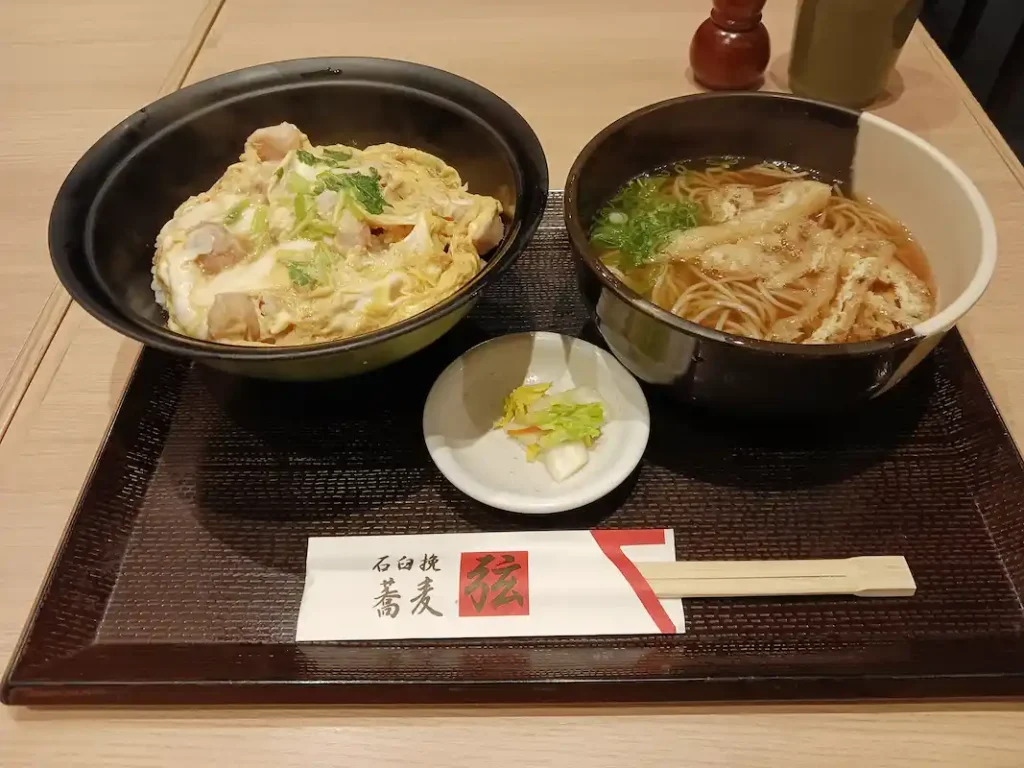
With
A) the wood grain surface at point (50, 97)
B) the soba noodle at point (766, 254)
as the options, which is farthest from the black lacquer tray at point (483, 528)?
the wood grain surface at point (50, 97)

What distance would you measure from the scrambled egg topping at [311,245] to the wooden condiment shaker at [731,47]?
95 cm

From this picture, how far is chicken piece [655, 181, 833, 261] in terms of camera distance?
55.3 inches

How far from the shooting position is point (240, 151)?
149cm

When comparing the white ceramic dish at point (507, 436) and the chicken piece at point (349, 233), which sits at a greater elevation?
the chicken piece at point (349, 233)

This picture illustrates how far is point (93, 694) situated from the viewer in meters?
1.00

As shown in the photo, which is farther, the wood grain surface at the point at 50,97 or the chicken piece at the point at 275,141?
the wood grain surface at the point at 50,97

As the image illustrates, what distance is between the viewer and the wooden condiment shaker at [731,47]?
191cm

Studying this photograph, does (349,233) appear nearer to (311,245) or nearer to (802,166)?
(311,245)

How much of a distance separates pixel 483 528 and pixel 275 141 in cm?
81

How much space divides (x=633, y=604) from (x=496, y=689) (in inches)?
8.7

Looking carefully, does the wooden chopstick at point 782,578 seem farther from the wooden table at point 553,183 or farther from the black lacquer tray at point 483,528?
the wooden table at point 553,183

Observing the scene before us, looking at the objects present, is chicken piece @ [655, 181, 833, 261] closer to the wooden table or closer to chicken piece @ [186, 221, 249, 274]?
the wooden table

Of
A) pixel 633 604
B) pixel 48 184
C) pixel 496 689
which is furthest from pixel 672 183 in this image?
pixel 48 184

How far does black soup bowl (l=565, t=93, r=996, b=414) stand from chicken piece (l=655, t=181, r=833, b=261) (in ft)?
0.26
